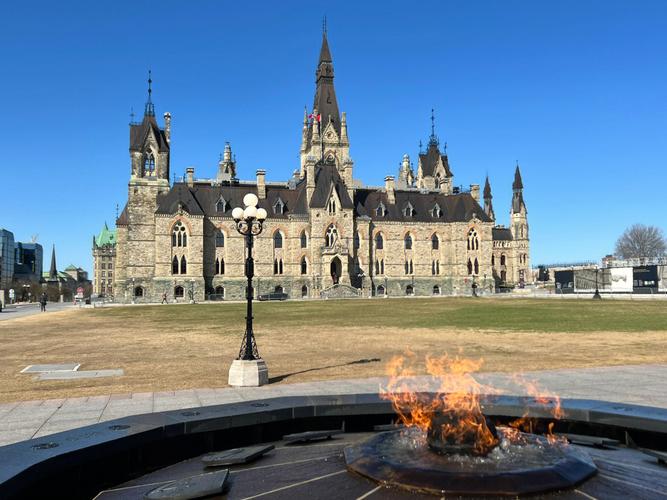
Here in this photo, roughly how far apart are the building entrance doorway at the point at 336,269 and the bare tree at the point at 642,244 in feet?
229

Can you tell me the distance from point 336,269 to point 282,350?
56.6m

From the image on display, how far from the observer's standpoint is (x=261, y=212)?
13742mm

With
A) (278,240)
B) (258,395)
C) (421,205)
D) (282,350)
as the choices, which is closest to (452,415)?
(258,395)

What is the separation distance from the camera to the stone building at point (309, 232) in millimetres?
71062

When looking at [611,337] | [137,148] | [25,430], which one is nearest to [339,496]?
[25,430]

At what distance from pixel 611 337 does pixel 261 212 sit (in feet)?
49.0

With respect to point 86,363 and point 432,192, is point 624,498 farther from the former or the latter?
point 432,192

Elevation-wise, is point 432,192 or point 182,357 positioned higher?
point 432,192

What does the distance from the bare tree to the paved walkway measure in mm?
112897

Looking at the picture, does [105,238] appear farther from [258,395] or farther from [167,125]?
[258,395]

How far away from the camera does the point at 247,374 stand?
12.1 m

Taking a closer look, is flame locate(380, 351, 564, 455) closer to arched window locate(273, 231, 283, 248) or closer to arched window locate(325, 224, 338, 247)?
arched window locate(325, 224, 338, 247)

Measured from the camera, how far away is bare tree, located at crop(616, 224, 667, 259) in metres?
114

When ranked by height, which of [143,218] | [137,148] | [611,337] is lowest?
[611,337]
